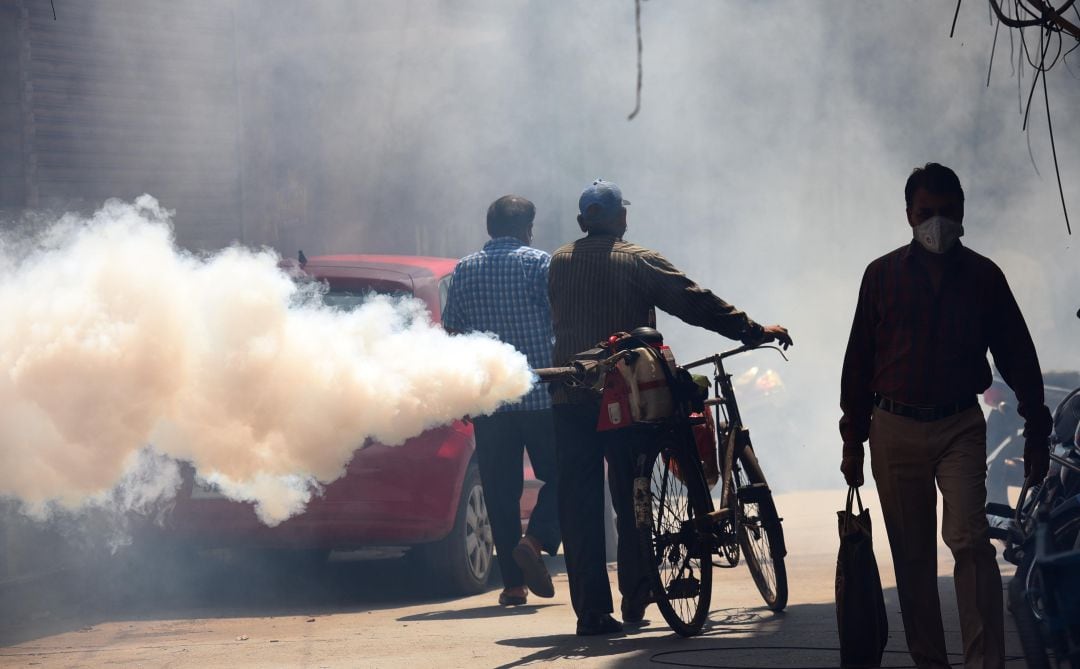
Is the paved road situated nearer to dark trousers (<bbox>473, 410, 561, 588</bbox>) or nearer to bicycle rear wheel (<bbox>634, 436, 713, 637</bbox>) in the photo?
bicycle rear wheel (<bbox>634, 436, 713, 637</bbox>)

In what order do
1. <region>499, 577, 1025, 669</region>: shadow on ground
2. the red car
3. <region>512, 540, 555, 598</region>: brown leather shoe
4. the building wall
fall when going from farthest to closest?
1. the building wall
2. the red car
3. <region>512, 540, 555, 598</region>: brown leather shoe
4. <region>499, 577, 1025, 669</region>: shadow on ground

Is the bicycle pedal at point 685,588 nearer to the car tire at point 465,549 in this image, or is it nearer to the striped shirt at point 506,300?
the striped shirt at point 506,300

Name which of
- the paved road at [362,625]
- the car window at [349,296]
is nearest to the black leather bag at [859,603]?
the paved road at [362,625]

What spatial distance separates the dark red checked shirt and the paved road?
1118 millimetres

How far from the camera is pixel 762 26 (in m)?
17.2

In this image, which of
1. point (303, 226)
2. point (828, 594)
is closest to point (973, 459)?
point (828, 594)

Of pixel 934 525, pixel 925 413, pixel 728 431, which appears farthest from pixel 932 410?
pixel 728 431

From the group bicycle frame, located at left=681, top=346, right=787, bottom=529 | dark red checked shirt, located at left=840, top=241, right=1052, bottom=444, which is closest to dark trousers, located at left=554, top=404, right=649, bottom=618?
bicycle frame, located at left=681, top=346, right=787, bottom=529

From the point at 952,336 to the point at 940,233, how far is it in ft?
1.08

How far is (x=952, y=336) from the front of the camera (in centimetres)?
491

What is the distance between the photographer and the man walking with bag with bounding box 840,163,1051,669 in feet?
15.9

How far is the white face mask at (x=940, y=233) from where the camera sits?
4.94 metres

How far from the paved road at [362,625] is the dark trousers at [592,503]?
214mm

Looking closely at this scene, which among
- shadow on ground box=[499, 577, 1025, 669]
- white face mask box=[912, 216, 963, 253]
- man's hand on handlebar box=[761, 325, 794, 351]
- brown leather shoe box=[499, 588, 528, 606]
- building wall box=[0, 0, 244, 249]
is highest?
building wall box=[0, 0, 244, 249]
